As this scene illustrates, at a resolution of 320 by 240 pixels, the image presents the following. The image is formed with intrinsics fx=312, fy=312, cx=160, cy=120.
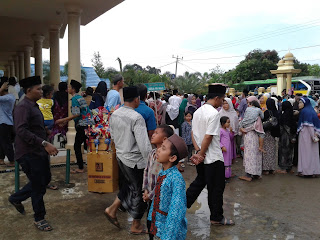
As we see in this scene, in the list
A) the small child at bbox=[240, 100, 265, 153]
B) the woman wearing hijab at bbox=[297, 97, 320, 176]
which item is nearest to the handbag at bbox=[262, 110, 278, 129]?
the small child at bbox=[240, 100, 265, 153]

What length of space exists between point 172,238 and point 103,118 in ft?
8.19

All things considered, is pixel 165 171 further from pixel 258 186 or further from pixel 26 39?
pixel 26 39

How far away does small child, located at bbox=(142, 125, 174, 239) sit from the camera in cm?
313

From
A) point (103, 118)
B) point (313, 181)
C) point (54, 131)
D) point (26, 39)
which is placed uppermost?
point (26, 39)

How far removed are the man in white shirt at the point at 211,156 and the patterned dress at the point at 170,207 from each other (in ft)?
4.68

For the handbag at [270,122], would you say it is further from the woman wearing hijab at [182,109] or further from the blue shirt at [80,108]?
the blue shirt at [80,108]

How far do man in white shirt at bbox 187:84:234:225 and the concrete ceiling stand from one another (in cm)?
507

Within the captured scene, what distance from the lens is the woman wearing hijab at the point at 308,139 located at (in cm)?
646

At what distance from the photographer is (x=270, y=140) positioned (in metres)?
6.56

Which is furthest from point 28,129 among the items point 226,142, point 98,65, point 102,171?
point 98,65

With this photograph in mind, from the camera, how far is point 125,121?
3.56 meters

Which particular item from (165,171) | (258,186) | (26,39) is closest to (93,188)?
(165,171)

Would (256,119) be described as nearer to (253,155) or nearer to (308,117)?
(253,155)

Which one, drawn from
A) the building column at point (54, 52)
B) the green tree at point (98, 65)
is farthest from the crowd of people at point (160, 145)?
the green tree at point (98, 65)
